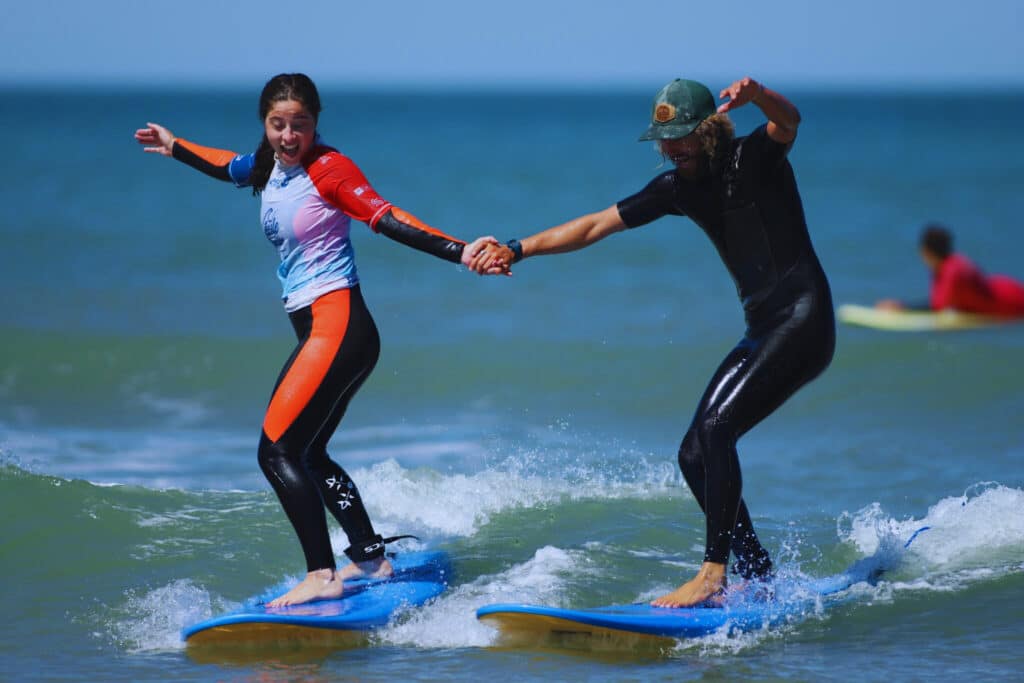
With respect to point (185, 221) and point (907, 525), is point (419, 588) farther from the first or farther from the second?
point (185, 221)

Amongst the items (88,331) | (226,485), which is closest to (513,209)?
(88,331)

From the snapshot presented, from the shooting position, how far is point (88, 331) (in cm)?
1534

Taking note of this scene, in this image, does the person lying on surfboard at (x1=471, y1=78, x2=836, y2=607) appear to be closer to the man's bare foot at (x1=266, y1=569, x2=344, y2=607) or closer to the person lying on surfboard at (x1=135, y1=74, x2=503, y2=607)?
the person lying on surfboard at (x1=135, y1=74, x2=503, y2=607)

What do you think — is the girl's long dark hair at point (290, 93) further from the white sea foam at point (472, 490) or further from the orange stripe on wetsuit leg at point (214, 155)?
the white sea foam at point (472, 490)

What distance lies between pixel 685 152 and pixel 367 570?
232 cm

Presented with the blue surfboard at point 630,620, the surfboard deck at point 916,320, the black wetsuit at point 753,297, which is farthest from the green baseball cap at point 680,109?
the surfboard deck at point 916,320

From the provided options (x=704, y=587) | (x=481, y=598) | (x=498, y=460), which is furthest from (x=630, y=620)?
(x=498, y=460)

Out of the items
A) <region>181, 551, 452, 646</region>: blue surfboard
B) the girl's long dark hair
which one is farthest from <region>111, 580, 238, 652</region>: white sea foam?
the girl's long dark hair

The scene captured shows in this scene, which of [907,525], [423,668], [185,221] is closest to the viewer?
[423,668]

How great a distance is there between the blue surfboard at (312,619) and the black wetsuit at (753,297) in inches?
54.2

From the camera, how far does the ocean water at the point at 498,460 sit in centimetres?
575

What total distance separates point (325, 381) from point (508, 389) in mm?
6639

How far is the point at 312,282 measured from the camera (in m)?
5.82

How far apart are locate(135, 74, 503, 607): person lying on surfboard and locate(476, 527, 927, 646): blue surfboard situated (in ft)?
2.62
